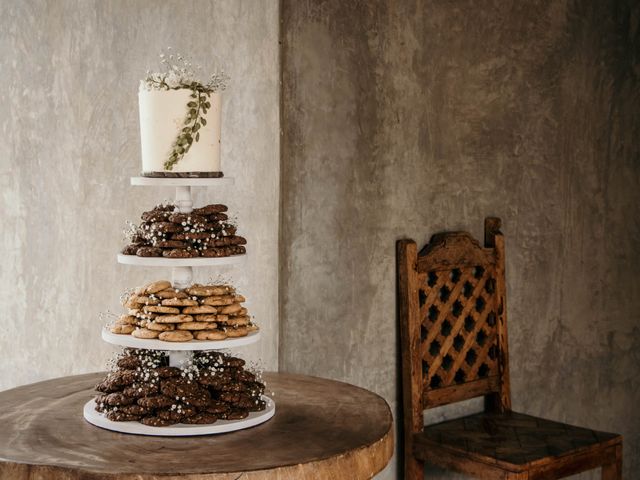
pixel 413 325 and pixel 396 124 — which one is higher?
pixel 396 124

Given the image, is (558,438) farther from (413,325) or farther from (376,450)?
(376,450)

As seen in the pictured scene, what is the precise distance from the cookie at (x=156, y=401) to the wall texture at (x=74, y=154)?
81 centimetres

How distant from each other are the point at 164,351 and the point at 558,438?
1.55 metres

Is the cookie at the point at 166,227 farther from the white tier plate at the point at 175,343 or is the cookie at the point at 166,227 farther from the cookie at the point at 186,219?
the white tier plate at the point at 175,343

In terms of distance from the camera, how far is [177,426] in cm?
191

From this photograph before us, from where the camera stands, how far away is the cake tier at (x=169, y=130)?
6.49 feet

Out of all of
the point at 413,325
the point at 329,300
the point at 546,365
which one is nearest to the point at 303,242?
the point at 329,300

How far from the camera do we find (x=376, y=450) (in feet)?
6.09

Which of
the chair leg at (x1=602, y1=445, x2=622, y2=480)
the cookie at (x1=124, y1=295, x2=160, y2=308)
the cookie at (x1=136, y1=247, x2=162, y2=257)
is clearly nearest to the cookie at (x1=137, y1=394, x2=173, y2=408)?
the cookie at (x1=124, y1=295, x2=160, y2=308)

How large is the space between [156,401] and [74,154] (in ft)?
3.30

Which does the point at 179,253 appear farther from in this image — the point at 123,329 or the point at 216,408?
the point at 216,408

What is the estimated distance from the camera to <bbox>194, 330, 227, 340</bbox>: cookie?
196cm

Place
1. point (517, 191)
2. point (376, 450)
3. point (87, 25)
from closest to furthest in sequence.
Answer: point (376, 450)
point (87, 25)
point (517, 191)

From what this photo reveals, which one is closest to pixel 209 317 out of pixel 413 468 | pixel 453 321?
pixel 413 468
